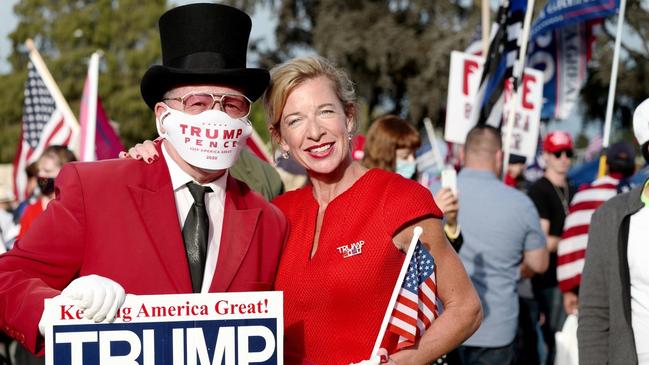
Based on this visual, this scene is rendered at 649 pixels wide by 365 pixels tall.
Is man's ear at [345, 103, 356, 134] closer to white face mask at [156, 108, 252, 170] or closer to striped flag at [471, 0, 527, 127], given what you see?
white face mask at [156, 108, 252, 170]

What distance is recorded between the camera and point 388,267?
3.53m

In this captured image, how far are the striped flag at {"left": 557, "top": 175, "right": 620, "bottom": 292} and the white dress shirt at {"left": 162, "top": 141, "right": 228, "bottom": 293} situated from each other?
4.38m

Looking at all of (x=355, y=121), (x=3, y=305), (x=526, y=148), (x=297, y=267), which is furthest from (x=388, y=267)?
(x=526, y=148)

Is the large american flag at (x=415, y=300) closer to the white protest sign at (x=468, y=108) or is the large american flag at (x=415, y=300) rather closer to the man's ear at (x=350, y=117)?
the man's ear at (x=350, y=117)

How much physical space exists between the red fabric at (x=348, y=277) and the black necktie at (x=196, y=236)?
0.45 meters

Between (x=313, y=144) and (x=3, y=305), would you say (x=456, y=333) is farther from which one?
(x=3, y=305)

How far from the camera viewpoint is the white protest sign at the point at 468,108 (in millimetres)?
9852

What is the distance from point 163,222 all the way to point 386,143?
3417mm

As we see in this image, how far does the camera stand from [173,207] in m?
3.23

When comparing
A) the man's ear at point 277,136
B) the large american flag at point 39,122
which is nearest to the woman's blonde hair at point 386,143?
the man's ear at point 277,136

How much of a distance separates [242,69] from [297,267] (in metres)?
0.74

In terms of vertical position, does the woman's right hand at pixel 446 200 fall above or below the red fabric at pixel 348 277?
above

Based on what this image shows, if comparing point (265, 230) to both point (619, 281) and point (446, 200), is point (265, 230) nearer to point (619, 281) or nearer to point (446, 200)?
point (619, 281)

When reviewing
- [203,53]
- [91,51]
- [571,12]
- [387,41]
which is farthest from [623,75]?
[91,51]
